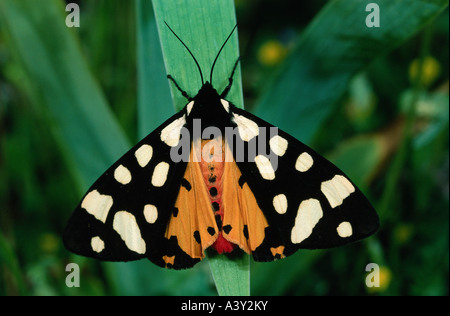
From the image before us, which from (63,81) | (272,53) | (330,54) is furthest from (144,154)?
(272,53)

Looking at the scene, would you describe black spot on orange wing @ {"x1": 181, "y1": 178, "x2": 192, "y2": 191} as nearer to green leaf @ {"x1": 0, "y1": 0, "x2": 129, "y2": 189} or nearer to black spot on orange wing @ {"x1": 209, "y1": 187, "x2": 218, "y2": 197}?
black spot on orange wing @ {"x1": 209, "y1": 187, "x2": 218, "y2": 197}

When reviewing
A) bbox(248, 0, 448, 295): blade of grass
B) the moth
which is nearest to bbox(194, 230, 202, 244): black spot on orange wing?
the moth

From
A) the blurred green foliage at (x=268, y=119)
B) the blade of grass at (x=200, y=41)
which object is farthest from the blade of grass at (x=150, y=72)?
the blade of grass at (x=200, y=41)

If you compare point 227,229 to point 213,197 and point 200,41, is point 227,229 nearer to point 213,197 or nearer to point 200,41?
point 213,197

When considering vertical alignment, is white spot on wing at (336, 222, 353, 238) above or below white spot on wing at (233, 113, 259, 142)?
below

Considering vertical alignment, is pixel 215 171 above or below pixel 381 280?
above

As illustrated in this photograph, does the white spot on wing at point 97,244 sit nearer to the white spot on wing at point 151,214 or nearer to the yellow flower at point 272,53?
the white spot on wing at point 151,214
